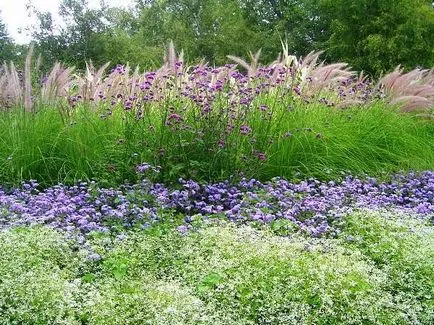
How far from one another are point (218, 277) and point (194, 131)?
2.41 meters

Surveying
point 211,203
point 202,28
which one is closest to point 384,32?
point 202,28

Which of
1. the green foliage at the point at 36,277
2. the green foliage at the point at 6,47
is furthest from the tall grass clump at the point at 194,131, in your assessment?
the green foliage at the point at 6,47

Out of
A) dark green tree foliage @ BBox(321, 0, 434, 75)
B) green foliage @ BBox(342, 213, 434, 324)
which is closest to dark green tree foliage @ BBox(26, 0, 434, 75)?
dark green tree foliage @ BBox(321, 0, 434, 75)

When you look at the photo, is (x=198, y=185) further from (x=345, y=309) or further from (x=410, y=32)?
(x=410, y=32)

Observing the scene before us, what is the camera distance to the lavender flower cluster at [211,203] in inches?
166

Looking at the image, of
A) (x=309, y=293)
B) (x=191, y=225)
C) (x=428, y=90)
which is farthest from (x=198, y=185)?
(x=428, y=90)

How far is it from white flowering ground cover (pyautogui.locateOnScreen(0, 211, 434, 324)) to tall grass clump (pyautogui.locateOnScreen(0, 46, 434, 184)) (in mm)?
1423

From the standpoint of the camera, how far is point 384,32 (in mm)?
20031

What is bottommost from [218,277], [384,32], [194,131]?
[218,277]

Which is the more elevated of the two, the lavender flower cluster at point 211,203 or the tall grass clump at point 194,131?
the tall grass clump at point 194,131

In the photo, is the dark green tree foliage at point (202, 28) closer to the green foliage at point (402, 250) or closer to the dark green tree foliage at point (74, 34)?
the dark green tree foliage at point (74, 34)

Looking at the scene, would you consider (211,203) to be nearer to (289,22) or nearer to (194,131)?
(194,131)

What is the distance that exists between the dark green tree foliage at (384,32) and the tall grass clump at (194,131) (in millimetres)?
13175

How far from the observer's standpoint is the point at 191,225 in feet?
13.7
